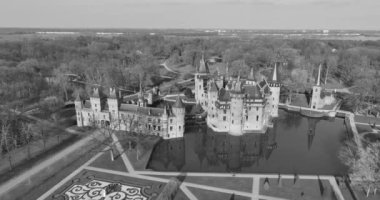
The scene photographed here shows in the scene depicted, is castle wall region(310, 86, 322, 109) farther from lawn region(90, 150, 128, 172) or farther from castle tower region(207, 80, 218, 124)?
lawn region(90, 150, 128, 172)

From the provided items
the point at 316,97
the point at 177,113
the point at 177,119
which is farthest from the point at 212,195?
the point at 316,97

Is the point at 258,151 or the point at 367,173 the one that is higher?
the point at 367,173

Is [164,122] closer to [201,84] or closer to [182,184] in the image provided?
[182,184]

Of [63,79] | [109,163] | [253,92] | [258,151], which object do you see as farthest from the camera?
[63,79]

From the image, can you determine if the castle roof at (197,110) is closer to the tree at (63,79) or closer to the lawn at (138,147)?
the lawn at (138,147)

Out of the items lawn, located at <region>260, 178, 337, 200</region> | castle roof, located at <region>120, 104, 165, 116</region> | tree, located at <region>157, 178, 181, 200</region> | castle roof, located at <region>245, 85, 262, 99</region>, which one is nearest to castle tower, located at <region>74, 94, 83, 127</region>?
castle roof, located at <region>120, 104, 165, 116</region>

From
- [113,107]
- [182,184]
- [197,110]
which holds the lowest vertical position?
[182,184]
